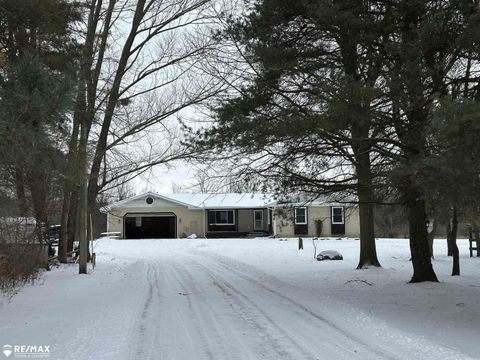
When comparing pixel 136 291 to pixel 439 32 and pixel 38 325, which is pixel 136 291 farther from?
pixel 439 32

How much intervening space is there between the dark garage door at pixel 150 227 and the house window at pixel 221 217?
3.49 m

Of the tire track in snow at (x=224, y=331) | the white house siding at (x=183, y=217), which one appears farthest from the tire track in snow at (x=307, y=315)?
the white house siding at (x=183, y=217)

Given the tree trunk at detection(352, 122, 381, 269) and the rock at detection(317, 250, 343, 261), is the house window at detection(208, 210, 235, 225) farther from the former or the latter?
the tree trunk at detection(352, 122, 381, 269)

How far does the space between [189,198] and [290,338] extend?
43.8m

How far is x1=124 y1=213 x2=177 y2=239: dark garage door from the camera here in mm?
49844

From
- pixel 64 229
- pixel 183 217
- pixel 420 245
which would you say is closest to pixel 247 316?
pixel 420 245

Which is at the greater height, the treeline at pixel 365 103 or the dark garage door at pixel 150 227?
the treeline at pixel 365 103

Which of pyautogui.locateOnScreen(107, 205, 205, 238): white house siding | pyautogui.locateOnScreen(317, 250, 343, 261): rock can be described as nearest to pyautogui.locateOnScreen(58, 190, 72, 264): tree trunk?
pyautogui.locateOnScreen(317, 250, 343, 261): rock

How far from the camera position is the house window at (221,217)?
4859 cm

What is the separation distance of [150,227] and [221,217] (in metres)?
7.58

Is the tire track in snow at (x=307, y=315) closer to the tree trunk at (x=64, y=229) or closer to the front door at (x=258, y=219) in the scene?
the tree trunk at (x=64, y=229)

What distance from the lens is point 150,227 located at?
2024 inches

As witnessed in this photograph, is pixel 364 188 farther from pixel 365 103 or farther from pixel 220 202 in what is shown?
pixel 220 202

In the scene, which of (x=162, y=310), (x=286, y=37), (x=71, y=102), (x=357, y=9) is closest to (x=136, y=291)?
(x=162, y=310)
